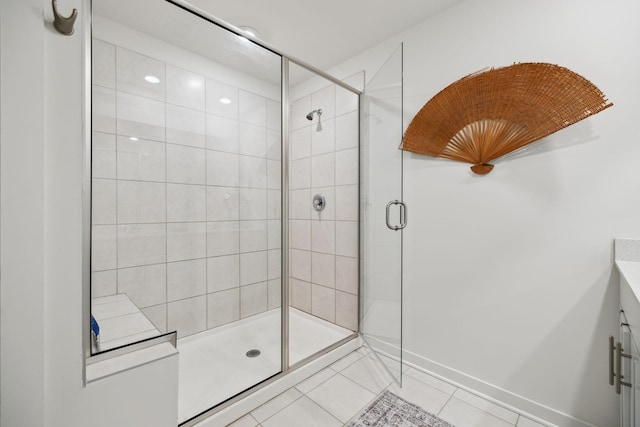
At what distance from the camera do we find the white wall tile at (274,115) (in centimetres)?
175

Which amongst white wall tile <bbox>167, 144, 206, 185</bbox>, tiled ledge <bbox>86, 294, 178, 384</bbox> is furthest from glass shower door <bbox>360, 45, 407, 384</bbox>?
tiled ledge <bbox>86, 294, 178, 384</bbox>

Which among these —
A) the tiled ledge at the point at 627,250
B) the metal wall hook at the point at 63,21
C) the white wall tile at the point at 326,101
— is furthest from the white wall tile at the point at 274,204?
the tiled ledge at the point at 627,250

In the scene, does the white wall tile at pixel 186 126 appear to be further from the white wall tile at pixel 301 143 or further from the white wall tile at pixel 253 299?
the white wall tile at pixel 253 299

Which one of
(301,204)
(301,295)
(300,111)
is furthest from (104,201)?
(301,295)

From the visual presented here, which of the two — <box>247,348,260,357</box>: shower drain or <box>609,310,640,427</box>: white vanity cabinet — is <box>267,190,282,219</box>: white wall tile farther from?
<box>609,310,640,427</box>: white vanity cabinet

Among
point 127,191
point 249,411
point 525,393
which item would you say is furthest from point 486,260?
point 127,191

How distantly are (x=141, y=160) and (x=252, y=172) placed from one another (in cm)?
63

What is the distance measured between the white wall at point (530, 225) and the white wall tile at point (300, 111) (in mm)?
797

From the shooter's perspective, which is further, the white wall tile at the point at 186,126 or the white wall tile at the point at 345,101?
the white wall tile at the point at 345,101

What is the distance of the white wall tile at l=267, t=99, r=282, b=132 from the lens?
175 centimetres

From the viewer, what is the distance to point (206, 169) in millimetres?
1705

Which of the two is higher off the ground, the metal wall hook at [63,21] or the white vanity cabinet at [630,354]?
the metal wall hook at [63,21]

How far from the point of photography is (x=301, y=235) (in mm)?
2316

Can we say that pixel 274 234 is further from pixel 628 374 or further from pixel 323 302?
pixel 628 374
